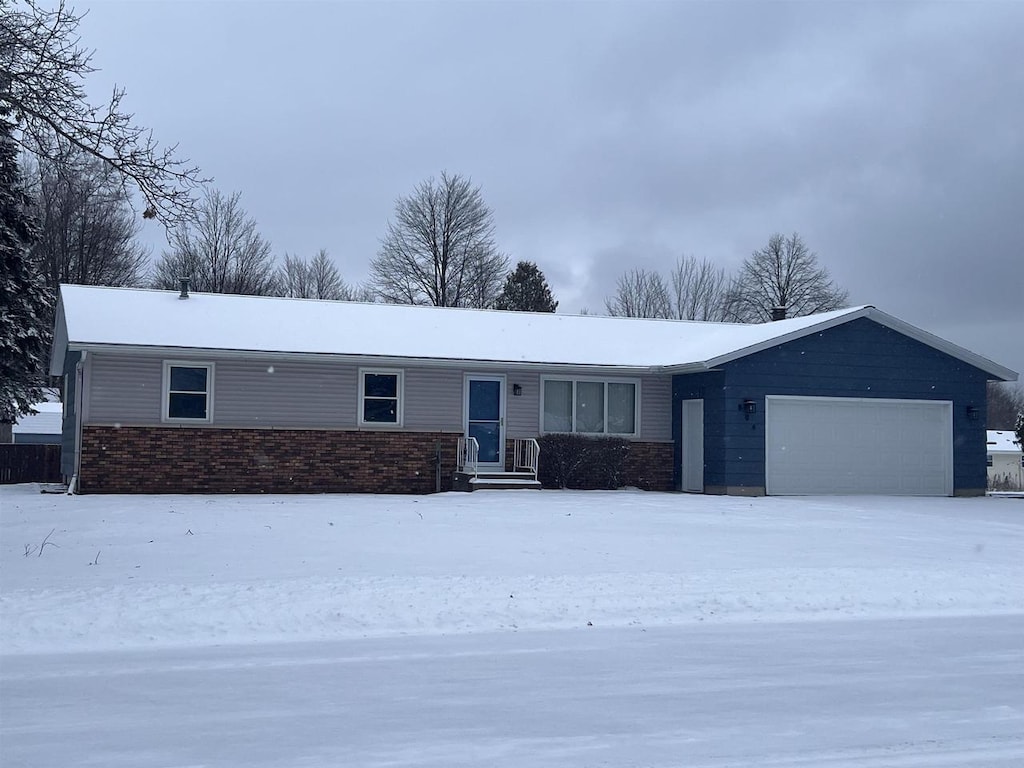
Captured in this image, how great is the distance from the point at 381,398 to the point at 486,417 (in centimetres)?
227

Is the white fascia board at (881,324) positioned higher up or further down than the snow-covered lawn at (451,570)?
higher up

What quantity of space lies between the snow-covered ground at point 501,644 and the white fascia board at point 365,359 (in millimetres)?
5337

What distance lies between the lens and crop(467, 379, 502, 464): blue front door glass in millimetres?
22953

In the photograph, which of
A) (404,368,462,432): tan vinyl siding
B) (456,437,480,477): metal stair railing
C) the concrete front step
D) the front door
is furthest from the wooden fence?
the concrete front step

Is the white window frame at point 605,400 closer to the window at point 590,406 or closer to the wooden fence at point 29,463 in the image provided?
the window at point 590,406

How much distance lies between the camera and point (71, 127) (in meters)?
10.7

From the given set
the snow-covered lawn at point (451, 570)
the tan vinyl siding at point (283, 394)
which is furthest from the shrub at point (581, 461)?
the snow-covered lawn at point (451, 570)

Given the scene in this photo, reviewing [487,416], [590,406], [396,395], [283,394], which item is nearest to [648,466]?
[590,406]

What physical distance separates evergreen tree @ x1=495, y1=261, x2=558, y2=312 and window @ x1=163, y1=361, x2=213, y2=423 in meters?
26.7

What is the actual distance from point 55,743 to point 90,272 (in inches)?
1565

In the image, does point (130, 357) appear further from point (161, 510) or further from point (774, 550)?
point (774, 550)

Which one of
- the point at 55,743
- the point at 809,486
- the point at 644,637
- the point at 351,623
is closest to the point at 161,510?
the point at 351,623

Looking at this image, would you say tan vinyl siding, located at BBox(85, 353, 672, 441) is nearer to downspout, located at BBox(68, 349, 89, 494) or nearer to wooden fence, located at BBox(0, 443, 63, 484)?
downspout, located at BBox(68, 349, 89, 494)

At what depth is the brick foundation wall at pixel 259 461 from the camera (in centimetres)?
2052
